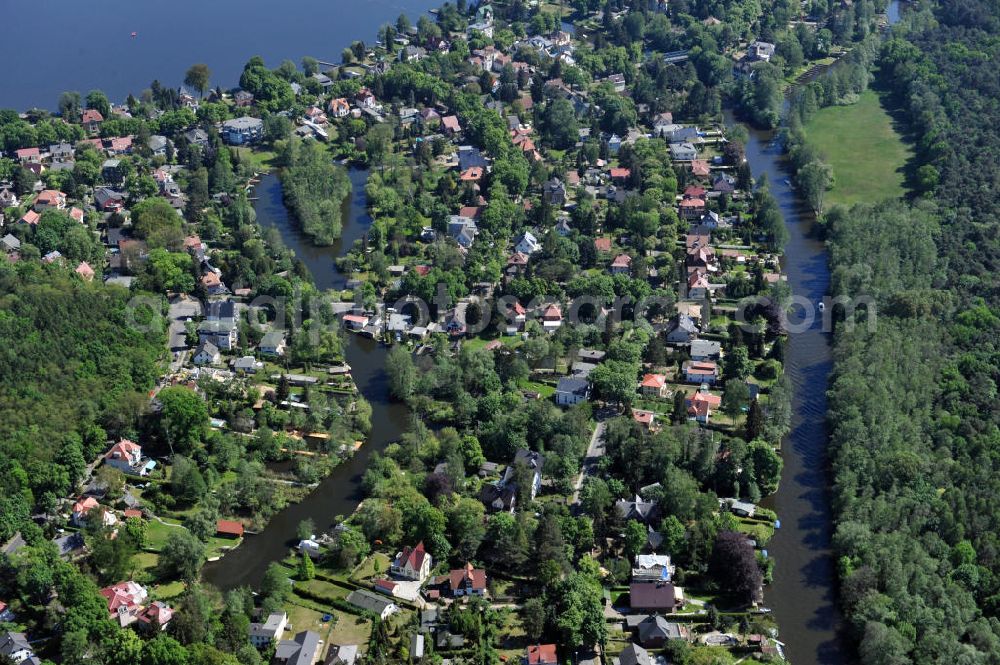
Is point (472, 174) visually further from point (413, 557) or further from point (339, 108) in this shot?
point (413, 557)

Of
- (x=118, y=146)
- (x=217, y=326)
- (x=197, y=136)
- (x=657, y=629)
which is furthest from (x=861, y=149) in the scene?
(x=118, y=146)

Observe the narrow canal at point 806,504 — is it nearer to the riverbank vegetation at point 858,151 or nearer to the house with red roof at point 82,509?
the riverbank vegetation at point 858,151

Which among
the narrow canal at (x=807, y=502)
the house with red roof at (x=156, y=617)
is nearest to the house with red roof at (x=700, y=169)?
the narrow canal at (x=807, y=502)

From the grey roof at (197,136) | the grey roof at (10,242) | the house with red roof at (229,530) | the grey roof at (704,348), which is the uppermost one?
the grey roof at (197,136)

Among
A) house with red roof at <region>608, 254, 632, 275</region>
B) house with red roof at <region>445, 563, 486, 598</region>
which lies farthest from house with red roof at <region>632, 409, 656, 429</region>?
house with red roof at <region>608, 254, 632, 275</region>

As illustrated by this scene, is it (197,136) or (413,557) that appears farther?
(197,136)

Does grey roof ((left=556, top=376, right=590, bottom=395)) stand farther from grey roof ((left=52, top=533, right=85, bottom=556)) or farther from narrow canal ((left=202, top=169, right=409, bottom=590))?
grey roof ((left=52, top=533, right=85, bottom=556))
